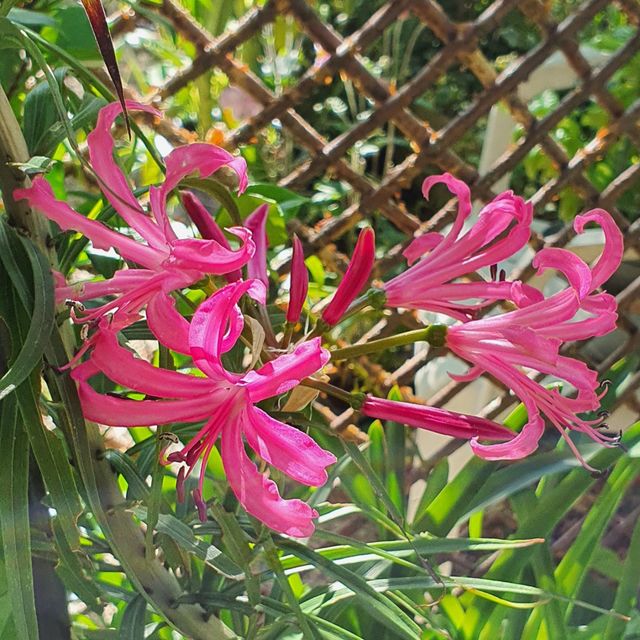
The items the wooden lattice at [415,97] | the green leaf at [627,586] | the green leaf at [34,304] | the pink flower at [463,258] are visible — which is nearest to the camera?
the green leaf at [34,304]

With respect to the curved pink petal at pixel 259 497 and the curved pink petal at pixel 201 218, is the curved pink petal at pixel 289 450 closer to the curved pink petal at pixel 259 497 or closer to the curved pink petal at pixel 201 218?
the curved pink petal at pixel 259 497

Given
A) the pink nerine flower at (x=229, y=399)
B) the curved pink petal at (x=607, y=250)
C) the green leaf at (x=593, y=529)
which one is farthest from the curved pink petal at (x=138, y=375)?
the green leaf at (x=593, y=529)

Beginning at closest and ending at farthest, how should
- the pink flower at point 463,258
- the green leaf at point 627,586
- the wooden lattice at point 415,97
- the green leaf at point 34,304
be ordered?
the green leaf at point 34,304 → the pink flower at point 463,258 → the green leaf at point 627,586 → the wooden lattice at point 415,97

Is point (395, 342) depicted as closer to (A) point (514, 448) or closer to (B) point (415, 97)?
(A) point (514, 448)

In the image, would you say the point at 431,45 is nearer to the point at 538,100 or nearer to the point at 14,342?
the point at 538,100

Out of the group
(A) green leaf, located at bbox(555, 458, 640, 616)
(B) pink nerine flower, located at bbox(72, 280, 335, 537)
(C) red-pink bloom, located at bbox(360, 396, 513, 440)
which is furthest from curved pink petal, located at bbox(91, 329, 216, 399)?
(A) green leaf, located at bbox(555, 458, 640, 616)

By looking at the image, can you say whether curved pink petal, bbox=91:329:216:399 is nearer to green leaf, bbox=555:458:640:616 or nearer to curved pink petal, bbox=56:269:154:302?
curved pink petal, bbox=56:269:154:302

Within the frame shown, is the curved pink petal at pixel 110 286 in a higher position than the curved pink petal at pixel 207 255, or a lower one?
higher

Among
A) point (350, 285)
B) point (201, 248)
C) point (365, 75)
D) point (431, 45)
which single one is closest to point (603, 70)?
point (365, 75)
